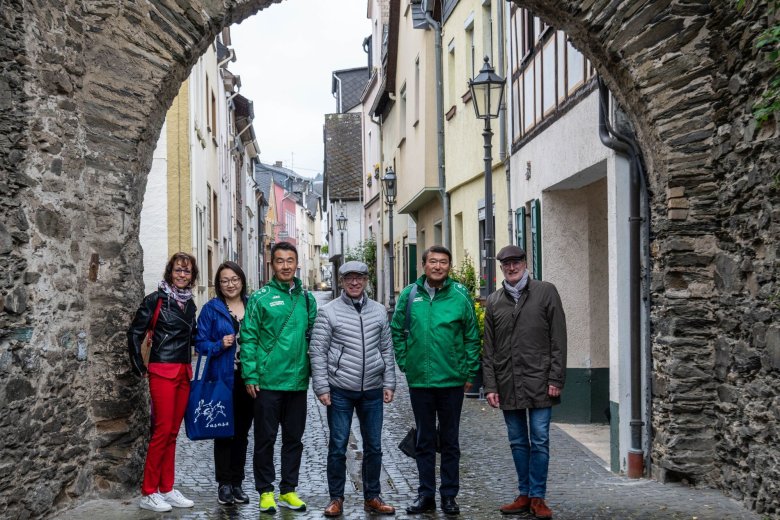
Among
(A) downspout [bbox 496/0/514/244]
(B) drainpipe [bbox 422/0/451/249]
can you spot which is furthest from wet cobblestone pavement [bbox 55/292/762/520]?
(B) drainpipe [bbox 422/0/451/249]

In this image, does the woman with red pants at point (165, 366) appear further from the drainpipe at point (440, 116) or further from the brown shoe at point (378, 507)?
the drainpipe at point (440, 116)

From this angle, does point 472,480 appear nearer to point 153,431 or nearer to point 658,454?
point 658,454

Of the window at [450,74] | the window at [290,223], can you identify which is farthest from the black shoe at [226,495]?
the window at [290,223]

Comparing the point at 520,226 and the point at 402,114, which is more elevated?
Answer: the point at 402,114

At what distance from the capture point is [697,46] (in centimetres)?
711

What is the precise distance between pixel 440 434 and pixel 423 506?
1.60ft

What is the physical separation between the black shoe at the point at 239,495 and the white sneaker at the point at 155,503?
47cm

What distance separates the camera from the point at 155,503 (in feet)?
22.3

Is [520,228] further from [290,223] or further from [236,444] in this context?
[290,223]

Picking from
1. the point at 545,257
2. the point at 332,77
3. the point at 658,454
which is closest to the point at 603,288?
the point at 545,257

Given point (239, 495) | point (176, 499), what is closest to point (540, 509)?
point (239, 495)

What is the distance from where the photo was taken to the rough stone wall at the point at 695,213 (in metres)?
6.64

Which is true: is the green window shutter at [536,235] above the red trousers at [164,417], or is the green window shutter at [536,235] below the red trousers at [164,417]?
above

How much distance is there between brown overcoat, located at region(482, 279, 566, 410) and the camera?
662 cm
